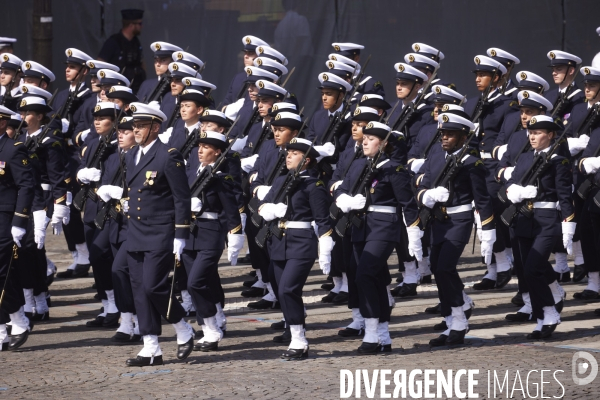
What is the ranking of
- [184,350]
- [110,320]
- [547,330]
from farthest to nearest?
[110,320] → [547,330] → [184,350]

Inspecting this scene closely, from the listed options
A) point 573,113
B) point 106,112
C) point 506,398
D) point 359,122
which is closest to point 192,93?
point 106,112

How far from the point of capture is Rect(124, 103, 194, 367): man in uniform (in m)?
9.92

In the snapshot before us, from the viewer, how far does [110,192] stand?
1109 centimetres

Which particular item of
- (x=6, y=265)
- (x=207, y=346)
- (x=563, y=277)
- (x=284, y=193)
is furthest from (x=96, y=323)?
(x=563, y=277)

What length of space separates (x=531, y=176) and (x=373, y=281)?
1729 mm

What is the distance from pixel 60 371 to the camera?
9805 millimetres

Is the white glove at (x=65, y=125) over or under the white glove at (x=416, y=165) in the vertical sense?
over

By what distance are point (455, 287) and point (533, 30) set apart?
26.0 ft

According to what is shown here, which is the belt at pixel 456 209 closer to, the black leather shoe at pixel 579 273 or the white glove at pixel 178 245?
the white glove at pixel 178 245

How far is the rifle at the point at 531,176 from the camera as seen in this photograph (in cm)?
1098

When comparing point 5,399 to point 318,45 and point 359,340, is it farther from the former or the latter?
point 318,45

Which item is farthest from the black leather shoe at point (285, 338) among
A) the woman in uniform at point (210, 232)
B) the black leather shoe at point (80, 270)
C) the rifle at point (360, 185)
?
the black leather shoe at point (80, 270)

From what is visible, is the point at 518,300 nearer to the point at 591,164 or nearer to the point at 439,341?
the point at 591,164

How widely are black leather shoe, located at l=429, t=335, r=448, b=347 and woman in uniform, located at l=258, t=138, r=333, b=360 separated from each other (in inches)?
44.7
